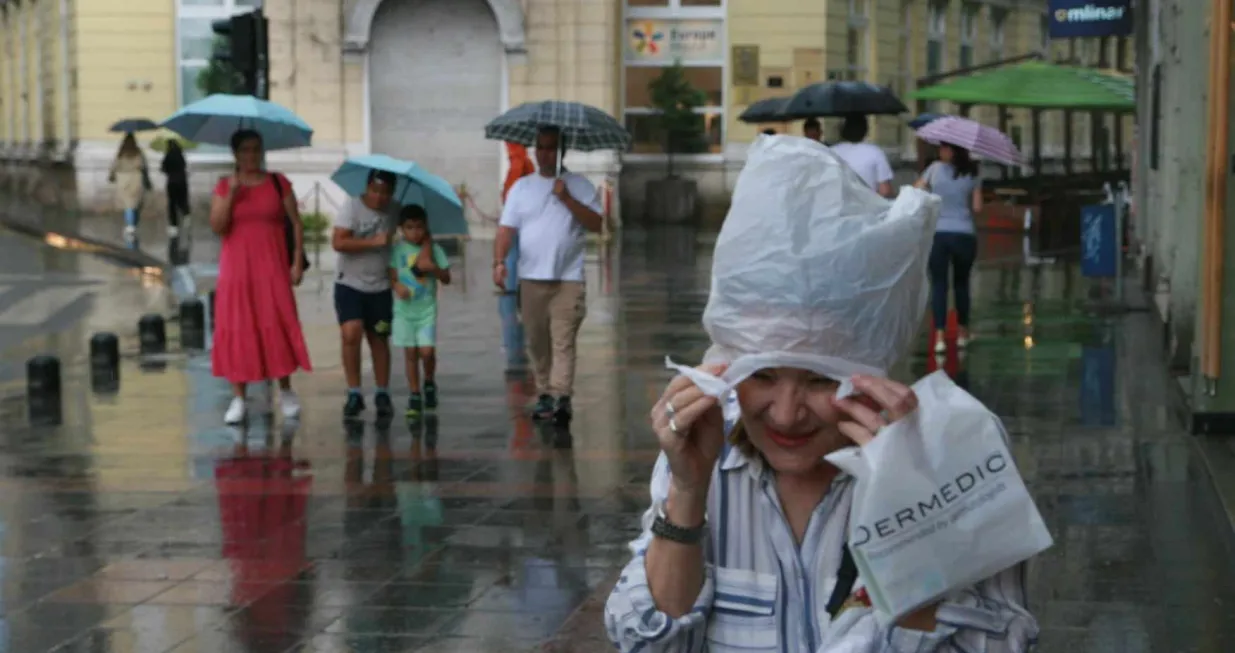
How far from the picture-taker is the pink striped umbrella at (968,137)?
15.7m

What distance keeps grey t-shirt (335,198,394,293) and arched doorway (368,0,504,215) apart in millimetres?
24287

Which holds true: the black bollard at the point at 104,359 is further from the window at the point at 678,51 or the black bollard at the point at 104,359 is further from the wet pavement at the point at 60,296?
the window at the point at 678,51

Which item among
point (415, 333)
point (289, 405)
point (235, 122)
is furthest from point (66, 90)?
point (415, 333)

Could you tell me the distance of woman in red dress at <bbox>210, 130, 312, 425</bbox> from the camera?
12.1m

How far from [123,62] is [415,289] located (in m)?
27.7

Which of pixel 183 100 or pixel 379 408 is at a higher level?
pixel 183 100

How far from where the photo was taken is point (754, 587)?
3.13m

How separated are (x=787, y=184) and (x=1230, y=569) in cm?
526

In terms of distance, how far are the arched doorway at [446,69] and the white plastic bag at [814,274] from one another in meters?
33.6

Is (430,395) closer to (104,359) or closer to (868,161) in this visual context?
(104,359)

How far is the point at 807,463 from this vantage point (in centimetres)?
310

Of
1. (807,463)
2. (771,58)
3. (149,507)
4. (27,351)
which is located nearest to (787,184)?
(807,463)

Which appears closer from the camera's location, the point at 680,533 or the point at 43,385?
the point at 680,533

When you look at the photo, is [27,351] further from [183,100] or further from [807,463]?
[183,100]
